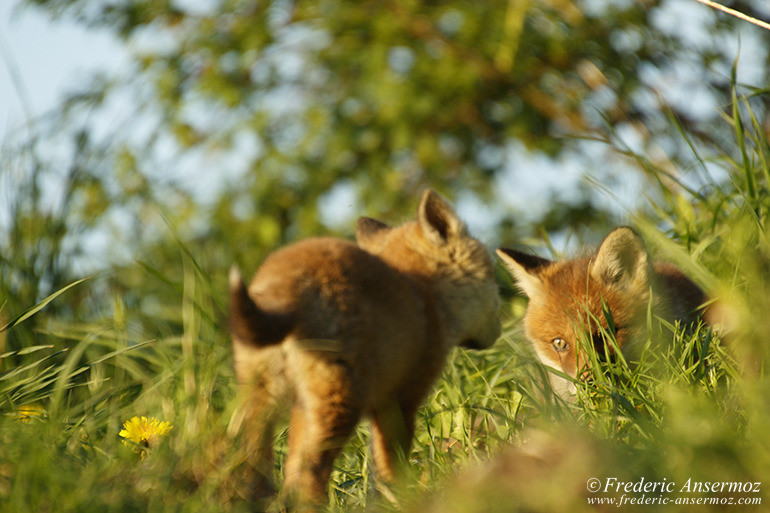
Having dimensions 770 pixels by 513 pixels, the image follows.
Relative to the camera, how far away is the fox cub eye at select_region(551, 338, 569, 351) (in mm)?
3693

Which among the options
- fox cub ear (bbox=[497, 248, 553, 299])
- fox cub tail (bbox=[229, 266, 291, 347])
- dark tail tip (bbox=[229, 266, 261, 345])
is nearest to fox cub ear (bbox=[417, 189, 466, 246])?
fox cub ear (bbox=[497, 248, 553, 299])

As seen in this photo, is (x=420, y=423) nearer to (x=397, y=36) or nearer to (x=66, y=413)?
(x=66, y=413)

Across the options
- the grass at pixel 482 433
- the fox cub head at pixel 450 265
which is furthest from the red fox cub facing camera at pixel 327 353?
the fox cub head at pixel 450 265

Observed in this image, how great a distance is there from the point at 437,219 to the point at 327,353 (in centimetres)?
150

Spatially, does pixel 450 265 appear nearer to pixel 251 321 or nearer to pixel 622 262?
pixel 622 262

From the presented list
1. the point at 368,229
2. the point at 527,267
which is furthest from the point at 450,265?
the point at 368,229

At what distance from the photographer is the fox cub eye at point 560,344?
3.69 m

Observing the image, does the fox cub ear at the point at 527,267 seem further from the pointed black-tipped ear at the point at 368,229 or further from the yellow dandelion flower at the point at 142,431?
the yellow dandelion flower at the point at 142,431

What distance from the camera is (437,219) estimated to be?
13.2 ft

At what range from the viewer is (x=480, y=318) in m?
4.09

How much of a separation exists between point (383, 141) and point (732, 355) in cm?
493

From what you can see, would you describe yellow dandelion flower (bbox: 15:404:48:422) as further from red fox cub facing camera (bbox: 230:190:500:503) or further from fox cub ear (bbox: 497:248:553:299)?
fox cub ear (bbox: 497:248:553:299)

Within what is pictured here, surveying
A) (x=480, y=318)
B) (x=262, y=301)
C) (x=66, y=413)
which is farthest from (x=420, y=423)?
(x=66, y=413)

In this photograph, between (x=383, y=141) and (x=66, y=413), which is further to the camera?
(x=383, y=141)
